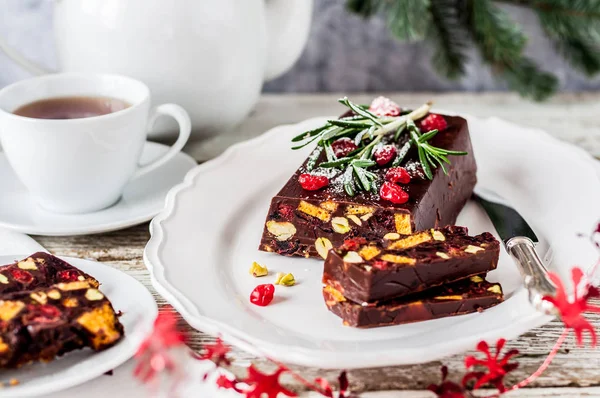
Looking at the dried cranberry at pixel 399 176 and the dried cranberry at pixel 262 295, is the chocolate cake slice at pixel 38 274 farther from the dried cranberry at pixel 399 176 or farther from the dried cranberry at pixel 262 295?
the dried cranberry at pixel 399 176

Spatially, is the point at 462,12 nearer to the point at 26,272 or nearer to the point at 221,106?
the point at 221,106

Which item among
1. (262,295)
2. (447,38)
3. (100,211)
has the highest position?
(447,38)

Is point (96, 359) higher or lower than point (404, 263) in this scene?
lower

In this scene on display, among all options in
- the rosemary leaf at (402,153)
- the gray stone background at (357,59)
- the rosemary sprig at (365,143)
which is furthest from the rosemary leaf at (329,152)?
the gray stone background at (357,59)

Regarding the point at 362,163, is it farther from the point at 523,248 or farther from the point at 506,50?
the point at 506,50

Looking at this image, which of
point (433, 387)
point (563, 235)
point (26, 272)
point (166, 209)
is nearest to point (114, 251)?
point (166, 209)

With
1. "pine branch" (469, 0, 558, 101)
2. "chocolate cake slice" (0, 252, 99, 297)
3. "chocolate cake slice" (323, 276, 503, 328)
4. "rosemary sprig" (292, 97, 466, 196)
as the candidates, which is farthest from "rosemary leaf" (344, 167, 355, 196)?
"pine branch" (469, 0, 558, 101)

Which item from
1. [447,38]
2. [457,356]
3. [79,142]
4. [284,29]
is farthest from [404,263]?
[447,38]
